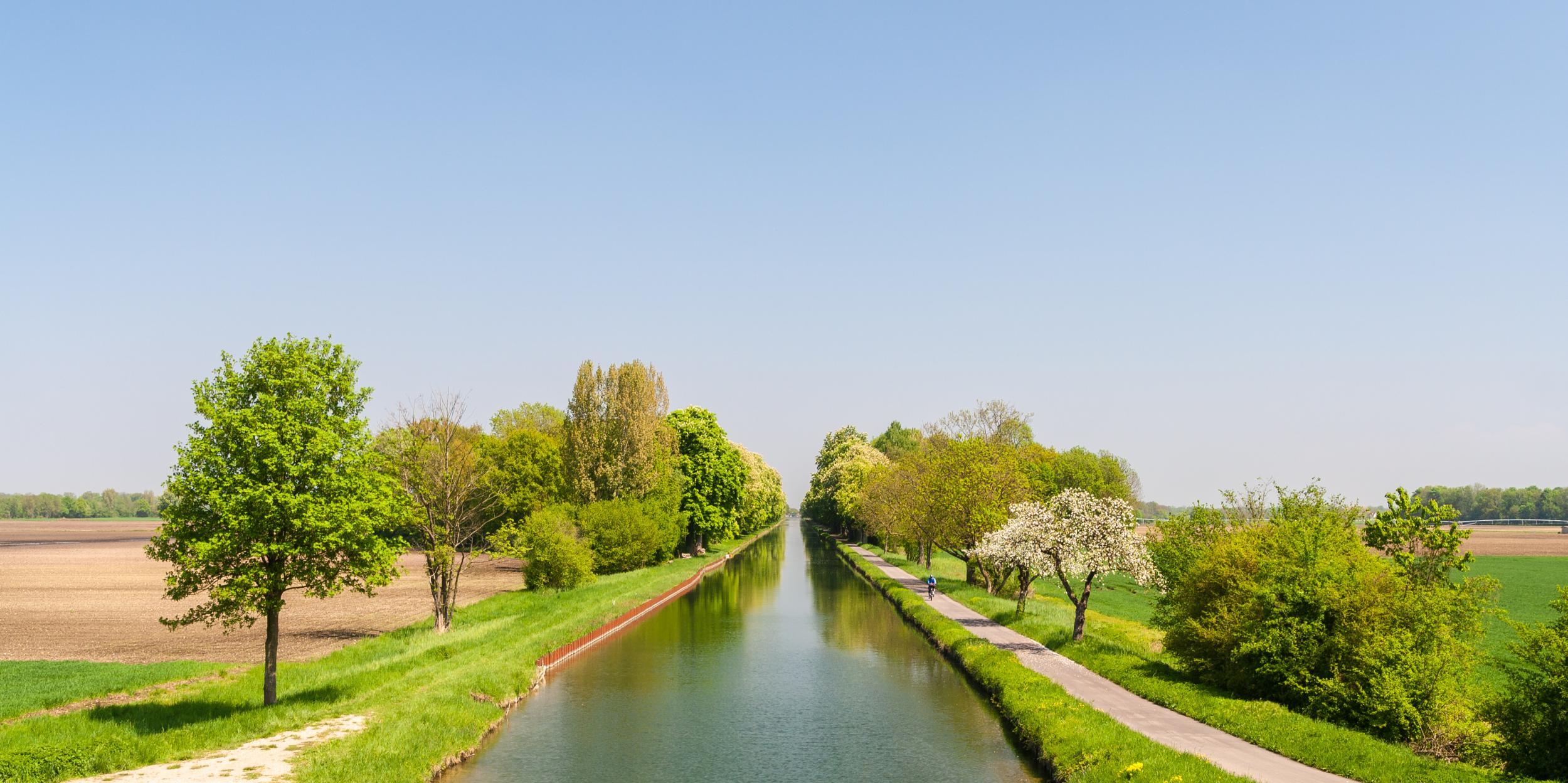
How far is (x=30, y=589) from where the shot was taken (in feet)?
225

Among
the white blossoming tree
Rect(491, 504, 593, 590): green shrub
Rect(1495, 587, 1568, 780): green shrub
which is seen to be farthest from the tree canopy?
Rect(1495, 587, 1568, 780): green shrub

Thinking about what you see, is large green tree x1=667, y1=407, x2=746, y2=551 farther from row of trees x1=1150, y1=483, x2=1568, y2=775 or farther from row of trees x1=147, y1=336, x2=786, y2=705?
row of trees x1=1150, y1=483, x2=1568, y2=775

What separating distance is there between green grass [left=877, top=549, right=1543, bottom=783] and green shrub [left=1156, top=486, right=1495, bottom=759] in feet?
2.98

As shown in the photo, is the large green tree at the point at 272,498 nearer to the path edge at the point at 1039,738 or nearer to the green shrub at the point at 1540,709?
the path edge at the point at 1039,738

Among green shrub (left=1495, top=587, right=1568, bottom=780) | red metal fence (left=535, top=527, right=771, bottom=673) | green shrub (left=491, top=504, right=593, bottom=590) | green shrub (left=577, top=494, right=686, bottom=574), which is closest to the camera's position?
green shrub (left=1495, top=587, right=1568, bottom=780)

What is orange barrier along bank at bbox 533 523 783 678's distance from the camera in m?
39.3

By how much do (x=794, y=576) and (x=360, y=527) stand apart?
68322mm

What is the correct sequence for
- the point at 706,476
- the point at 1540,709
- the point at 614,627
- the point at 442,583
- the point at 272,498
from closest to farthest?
the point at 1540,709 → the point at 272,498 → the point at 442,583 → the point at 614,627 → the point at 706,476

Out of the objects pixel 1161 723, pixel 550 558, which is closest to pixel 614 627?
pixel 550 558

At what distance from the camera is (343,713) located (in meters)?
26.9

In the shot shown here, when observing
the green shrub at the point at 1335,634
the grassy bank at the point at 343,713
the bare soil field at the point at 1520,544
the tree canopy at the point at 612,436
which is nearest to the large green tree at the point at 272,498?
the grassy bank at the point at 343,713

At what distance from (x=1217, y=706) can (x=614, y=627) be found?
32.9m

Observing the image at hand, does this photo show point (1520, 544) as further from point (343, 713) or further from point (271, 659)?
point (271, 659)

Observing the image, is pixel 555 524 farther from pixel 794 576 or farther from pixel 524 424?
pixel 524 424
